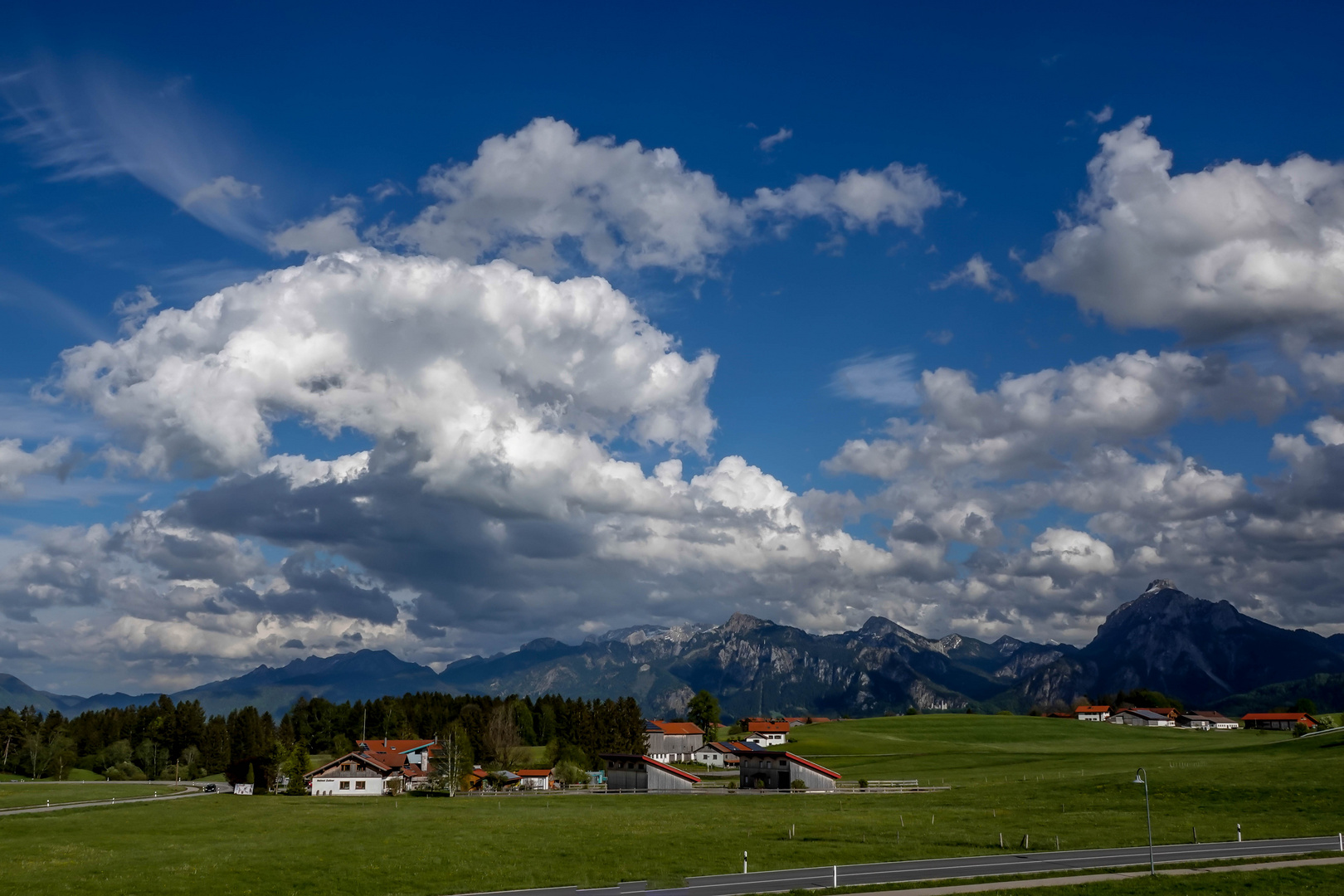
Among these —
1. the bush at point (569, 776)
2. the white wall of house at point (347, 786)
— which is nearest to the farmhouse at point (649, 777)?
the bush at point (569, 776)

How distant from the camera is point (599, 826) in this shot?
239 feet

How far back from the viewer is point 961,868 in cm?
4803

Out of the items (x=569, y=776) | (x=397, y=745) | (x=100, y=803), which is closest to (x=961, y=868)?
(x=100, y=803)

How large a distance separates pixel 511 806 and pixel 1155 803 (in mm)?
61500

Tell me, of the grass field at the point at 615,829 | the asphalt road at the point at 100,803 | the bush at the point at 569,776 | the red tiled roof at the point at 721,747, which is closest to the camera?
the grass field at the point at 615,829

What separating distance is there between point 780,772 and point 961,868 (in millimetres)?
73561

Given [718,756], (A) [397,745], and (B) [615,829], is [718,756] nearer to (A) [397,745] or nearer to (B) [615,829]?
(A) [397,745]

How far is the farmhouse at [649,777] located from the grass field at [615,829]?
9623 millimetres

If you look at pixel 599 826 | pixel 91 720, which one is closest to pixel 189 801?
pixel 599 826

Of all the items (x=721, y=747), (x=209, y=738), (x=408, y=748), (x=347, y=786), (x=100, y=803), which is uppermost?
(x=100, y=803)

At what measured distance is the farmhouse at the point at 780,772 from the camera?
11525 cm

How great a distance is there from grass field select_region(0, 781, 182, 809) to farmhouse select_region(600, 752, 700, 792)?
61.4m

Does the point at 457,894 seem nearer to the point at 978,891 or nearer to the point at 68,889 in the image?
the point at 68,889

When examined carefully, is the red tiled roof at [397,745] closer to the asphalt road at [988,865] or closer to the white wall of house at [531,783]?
the white wall of house at [531,783]
